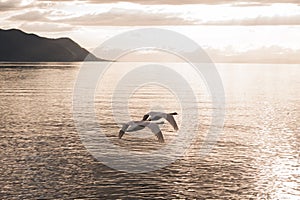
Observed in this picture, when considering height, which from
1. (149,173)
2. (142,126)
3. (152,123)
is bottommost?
(149,173)

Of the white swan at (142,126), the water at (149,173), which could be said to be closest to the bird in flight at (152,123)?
the white swan at (142,126)

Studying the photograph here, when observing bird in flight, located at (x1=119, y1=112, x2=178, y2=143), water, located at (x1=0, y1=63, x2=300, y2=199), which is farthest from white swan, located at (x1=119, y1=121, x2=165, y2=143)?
water, located at (x1=0, y1=63, x2=300, y2=199)

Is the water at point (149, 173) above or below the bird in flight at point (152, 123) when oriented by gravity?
below

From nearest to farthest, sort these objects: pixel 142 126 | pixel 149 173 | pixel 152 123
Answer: pixel 149 173 < pixel 142 126 < pixel 152 123

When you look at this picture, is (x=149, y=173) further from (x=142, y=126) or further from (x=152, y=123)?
(x=152, y=123)

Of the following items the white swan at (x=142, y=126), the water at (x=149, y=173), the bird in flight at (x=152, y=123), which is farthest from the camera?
the white swan at (x=142, y=126)

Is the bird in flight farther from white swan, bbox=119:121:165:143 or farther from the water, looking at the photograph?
the water

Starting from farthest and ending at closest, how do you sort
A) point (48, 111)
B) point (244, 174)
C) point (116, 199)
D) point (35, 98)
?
point (35, 98) < point (48, 111) < point (244, 174) < point (116, 199)

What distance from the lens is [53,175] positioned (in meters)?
52.6

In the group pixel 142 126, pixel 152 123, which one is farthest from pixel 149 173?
pixel 152 123

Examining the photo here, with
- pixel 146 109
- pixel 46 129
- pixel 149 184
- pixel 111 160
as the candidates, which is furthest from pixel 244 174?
pixel 146 109

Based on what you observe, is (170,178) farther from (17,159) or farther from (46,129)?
(46,129)

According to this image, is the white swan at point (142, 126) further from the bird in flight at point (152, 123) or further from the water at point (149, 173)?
the water at point (149, 173)

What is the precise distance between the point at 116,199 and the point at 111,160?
1612 cm
